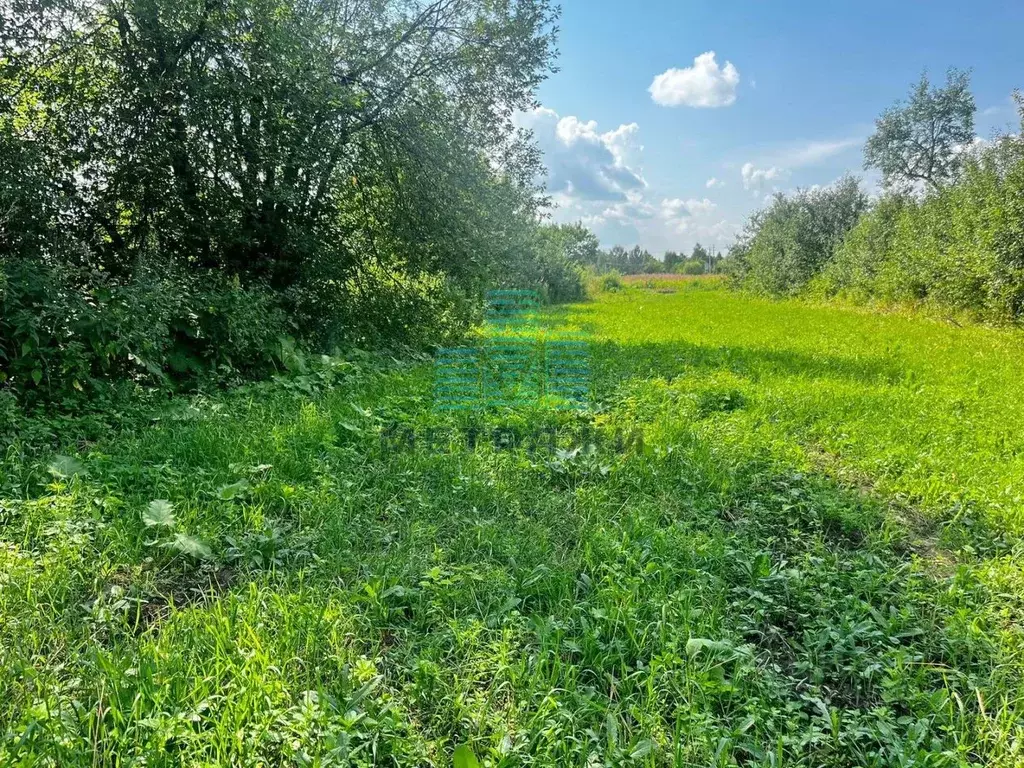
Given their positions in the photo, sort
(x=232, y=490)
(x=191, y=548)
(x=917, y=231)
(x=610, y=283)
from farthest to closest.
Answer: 1. (x=610, y=283)
2. (x=917, y=231)
3. (x=232, y=490)
4. (x=191, y=548)

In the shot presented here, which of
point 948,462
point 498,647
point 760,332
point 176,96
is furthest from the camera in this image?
point 760,332

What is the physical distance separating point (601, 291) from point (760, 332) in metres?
24.6

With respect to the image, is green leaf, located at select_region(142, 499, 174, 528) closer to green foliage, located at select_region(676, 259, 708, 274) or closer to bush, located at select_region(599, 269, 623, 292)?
bush, located at select_region(599, 269, 623, 292)

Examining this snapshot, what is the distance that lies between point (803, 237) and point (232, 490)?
105 ft

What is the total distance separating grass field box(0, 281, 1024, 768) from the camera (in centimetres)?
158

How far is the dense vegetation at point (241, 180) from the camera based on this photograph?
4914 mm

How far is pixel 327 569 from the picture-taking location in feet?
7.80

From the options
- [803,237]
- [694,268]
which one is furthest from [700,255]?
[803,237]

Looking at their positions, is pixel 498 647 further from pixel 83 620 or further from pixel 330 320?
pixel 330 320

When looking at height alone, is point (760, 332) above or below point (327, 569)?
above

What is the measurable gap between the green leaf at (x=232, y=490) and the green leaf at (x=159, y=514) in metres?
0.25

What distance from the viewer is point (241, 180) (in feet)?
22.5

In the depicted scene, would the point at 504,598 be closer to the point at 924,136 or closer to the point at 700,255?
the point at 924,136

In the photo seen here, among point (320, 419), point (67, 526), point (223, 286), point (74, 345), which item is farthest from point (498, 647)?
point (223, 286)
